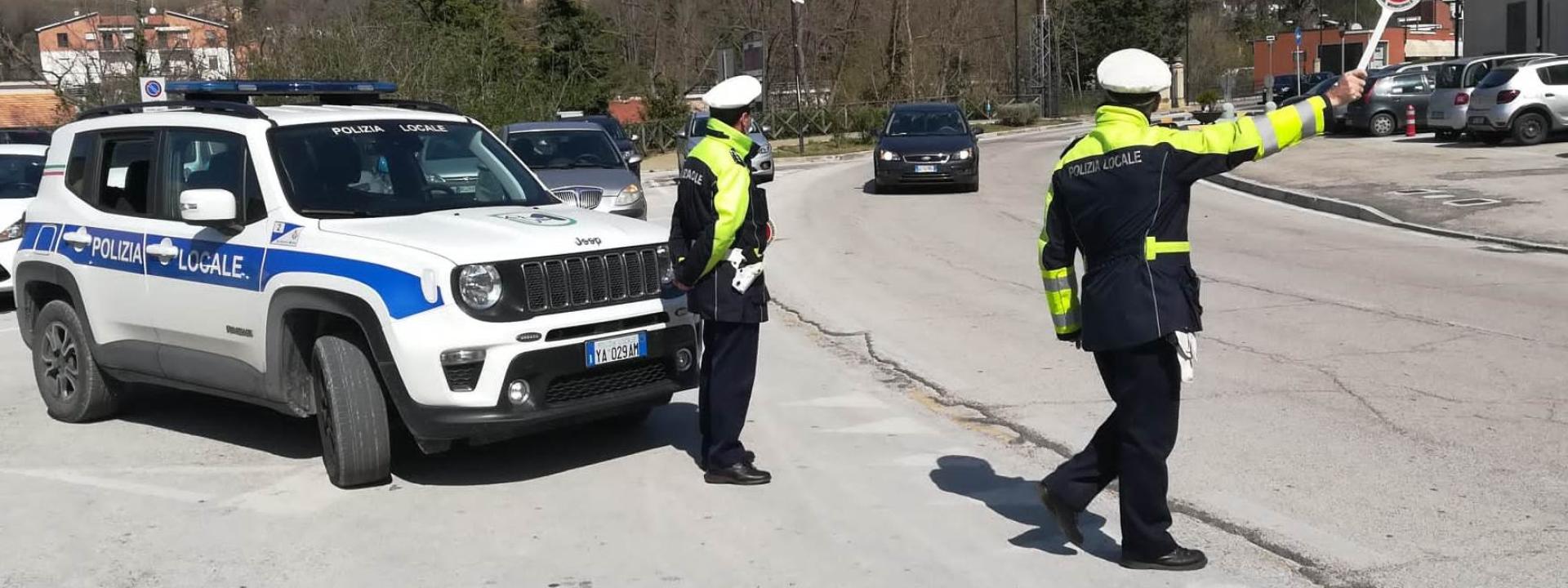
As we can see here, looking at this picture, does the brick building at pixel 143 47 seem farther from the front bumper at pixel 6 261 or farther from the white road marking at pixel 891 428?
the white road marking at pixel 891 428

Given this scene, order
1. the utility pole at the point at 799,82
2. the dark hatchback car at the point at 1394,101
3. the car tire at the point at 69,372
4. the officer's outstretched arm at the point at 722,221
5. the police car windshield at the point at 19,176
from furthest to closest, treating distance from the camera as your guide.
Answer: the utility pole at the point at 799,82 → the dark hatchback car at the point at 1394,101 → the police car windshield at the point at 19,176 → the car tire at the point at 69,372 → the officer's outstretched arm at the point at 722,221

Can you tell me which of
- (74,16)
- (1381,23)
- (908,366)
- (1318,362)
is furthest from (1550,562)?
(74,16)

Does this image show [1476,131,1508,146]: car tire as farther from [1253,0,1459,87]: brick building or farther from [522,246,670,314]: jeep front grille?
[1253,0,1459,87]: brick building

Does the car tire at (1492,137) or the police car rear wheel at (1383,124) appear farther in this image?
the police car rear wheel at (1383,124)

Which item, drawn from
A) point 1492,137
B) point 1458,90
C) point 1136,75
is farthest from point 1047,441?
point 1458,90

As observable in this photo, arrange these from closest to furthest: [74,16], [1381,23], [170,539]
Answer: [1381,23]
[170,539]
[74,16]

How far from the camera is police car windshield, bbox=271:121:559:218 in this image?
23.6ft

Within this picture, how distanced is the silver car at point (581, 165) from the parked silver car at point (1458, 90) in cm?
1760

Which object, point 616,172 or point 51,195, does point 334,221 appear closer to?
point 51,195

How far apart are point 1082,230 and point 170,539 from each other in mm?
3964

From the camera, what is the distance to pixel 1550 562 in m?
5.12

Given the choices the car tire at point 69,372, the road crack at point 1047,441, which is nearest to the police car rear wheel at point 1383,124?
the road crack at point 1047,441

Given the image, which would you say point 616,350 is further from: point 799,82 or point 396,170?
point 799,82

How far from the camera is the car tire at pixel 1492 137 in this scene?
27.1 metres
